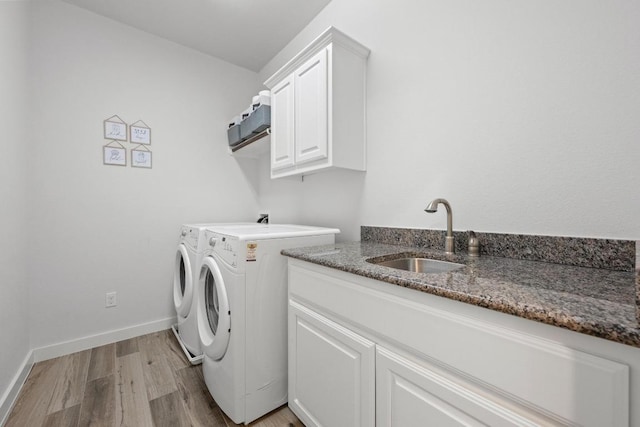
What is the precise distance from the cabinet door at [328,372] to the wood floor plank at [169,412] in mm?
583

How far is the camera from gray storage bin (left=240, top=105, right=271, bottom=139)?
6.82 feet

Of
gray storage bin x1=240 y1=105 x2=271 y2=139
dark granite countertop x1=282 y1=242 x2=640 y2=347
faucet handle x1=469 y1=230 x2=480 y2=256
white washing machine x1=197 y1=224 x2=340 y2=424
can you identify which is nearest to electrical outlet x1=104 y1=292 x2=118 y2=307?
white washing machine x1=197 y1=224 x2=340 y2=424

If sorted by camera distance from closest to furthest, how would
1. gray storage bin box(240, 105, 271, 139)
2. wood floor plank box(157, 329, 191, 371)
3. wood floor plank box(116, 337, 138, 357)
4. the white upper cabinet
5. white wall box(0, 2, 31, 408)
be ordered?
white wall box(0, 2, 31, 408)
the white upper cabinet
wood floor plank box(157, 329, 191, 371)
wood floor plank box(116, 337, 138, 357)
gray storage bin box(240, 105, 271, 139)

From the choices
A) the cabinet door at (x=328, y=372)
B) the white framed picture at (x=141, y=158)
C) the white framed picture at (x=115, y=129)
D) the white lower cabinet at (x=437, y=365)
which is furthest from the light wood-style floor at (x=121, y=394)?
the white framed picture at (x=115, y=129)

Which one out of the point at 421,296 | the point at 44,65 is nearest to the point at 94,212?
the point at 44,65

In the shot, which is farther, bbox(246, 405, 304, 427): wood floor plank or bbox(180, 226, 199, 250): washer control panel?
bbox(180, 226, 199, 250): washer control panel

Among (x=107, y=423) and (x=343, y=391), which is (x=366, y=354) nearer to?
(x=343, y=391)

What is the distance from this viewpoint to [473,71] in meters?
1.18

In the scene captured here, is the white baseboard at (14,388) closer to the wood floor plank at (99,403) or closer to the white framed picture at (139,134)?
the wood floor plank at (99,403)

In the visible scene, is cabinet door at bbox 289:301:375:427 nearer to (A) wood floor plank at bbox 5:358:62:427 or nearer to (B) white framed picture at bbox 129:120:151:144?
(A) wood floor plank at bbox 5:358:62:427

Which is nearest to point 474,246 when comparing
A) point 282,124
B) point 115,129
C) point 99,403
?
point 282,124

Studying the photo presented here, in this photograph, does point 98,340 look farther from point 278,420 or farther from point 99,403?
point 278,420

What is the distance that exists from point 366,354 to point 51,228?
243 centimetres

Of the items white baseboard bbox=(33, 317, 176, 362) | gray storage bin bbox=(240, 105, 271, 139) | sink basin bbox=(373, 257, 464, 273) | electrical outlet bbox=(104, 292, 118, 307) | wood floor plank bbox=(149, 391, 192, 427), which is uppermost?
gray storage bin bbox=(240, 105, 271, 139)
